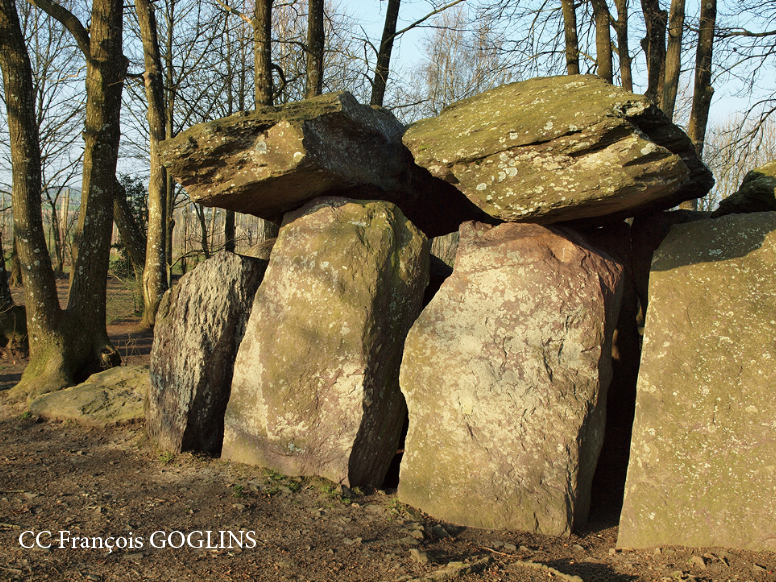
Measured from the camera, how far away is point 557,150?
327 centimetres

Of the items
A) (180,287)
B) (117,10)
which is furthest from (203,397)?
(117,10)

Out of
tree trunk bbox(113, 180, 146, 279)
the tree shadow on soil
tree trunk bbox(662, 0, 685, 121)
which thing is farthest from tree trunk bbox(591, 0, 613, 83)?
tree trunk bbox(113, 180, 146, 279)

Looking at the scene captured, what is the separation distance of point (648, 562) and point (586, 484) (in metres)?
0.60

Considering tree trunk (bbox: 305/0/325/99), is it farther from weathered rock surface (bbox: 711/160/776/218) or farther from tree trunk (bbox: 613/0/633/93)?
weathered rock surface (bbox: 711/160/776/218)

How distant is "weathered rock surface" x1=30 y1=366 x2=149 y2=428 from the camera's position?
4.82m

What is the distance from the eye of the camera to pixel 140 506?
3.33 m

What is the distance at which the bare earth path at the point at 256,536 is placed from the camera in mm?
2715

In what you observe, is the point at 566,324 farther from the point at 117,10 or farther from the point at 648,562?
the point at 117,10

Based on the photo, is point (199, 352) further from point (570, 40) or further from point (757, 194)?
point (570, 40)

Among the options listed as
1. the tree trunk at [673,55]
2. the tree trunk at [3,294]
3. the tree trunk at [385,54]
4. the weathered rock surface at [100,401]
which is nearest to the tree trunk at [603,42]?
the tree trunk at [673,55]

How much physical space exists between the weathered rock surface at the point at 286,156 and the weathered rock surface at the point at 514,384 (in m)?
1.24

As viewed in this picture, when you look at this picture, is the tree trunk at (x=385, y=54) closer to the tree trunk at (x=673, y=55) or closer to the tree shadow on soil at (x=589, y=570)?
the tree trunk at (x=673, y=55)

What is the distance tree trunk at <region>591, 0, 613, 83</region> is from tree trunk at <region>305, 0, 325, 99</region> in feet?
12.3

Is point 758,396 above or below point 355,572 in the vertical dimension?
above
